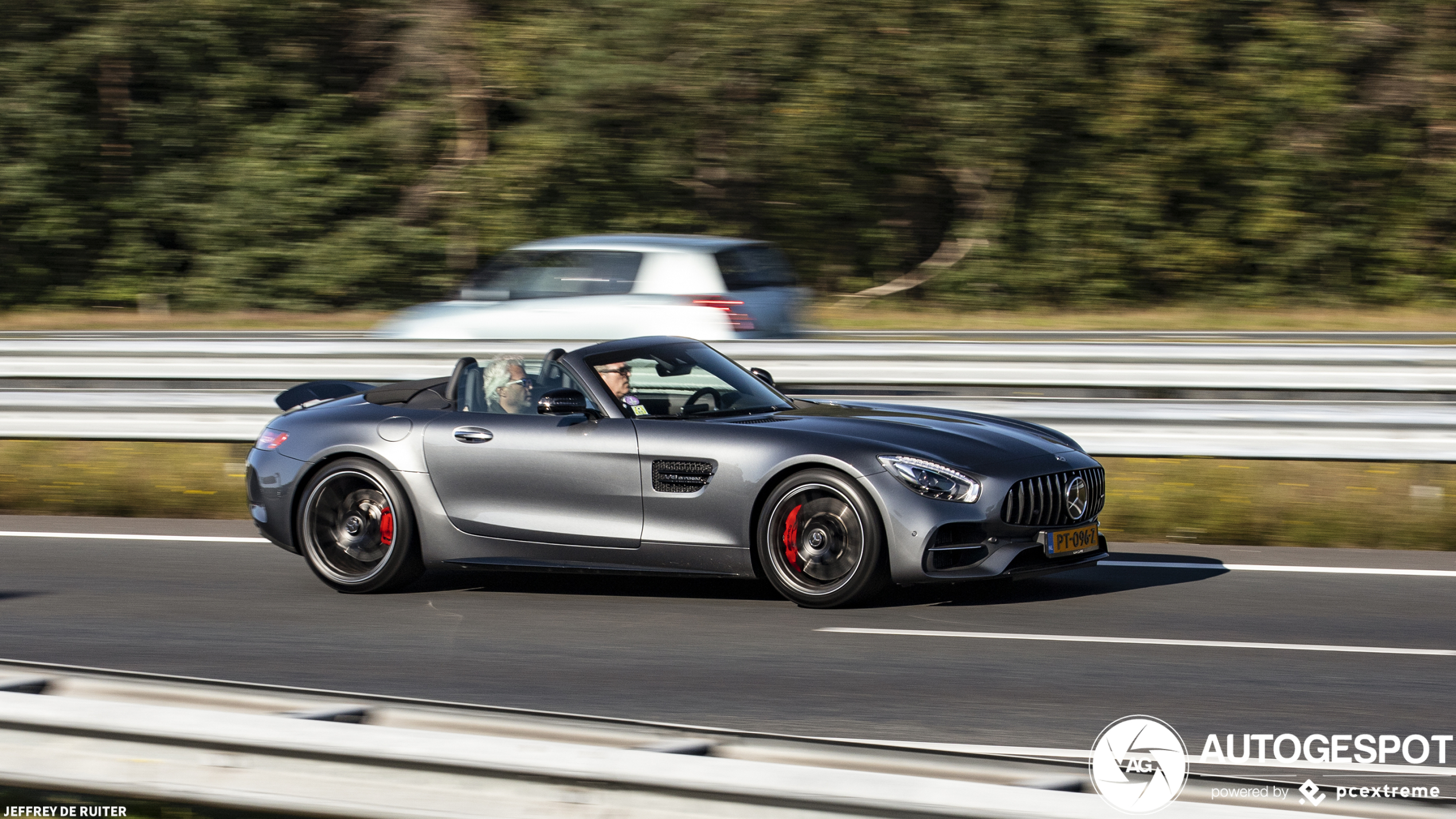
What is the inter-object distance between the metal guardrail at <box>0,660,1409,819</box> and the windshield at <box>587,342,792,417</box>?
4.08 metres

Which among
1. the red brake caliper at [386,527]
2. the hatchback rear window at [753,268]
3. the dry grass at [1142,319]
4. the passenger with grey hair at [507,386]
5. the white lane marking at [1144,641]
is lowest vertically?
the white lane marking at [1144,641]

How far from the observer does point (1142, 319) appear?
21.8 metres

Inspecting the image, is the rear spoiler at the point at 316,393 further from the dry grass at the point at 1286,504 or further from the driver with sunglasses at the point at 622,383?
the dry grass at the point at 1286,504

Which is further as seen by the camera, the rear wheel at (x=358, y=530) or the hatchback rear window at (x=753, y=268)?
the hatchback rear window at (x=753, y=268)

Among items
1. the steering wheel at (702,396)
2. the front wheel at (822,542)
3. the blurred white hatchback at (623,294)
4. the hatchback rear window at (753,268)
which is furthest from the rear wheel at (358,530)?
the hatchback rear window at (753,268)

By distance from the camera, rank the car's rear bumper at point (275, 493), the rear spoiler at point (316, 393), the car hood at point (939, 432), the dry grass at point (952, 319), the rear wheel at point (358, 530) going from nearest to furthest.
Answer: the car hood at point (939, 432) → the rear wheel at point (358, 530) → the car's rear bumper at point (275, 493) → the rear spoiler at point (316, 393) → the dry grass at point (952, 319)

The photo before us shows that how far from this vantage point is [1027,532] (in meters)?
7.21

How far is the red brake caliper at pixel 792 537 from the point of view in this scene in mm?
7312

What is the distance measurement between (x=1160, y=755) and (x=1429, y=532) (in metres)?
6.22

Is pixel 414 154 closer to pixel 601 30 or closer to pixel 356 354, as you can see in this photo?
pixel 601 30

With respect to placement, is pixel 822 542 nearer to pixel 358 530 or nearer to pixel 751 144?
pixel 358 530

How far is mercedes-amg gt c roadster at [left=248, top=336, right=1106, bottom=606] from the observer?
23.5 feet

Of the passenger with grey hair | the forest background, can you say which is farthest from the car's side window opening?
the forest background

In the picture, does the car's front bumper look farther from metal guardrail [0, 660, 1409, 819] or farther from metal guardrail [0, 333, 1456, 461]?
metal guardrail [0, 660, 1409, 819]
